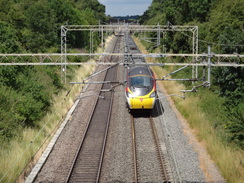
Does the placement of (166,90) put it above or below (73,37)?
below

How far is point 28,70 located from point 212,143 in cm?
1617

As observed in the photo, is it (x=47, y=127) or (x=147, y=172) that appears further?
(x=47, y=127)

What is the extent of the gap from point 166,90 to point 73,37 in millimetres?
23831

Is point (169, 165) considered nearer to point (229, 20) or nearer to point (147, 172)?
point (147, 172)

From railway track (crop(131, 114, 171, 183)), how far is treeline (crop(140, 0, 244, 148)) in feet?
13.5

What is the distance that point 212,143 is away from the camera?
1576 cm

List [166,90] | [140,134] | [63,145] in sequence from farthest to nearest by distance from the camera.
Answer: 1. [166,90]
2. [140,134]
3. [63,145]

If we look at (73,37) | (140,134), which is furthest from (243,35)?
(73,37)

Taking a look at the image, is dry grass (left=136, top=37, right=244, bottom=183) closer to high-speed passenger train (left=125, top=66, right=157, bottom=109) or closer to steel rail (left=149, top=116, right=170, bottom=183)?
A: steel rail (left=149, top=116, right=170, bottom=183)

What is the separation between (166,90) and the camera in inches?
1128

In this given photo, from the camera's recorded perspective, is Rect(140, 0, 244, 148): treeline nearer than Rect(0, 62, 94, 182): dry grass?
No

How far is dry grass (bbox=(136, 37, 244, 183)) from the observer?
13124 millimetres

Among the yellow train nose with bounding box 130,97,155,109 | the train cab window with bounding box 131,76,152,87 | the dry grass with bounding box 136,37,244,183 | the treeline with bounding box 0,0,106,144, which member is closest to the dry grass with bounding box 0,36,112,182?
the treeline with bounding box 0,0,106,144

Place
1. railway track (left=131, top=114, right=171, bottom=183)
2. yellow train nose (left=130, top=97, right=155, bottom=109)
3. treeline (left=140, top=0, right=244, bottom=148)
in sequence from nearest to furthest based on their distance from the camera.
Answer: railway track (left=131, top=114, right=171, bottom=183) < treeline (left=140, top=0, right=244, bottom=148) < yellow train nose (left=130, top=97, right=155, bottom=109)
